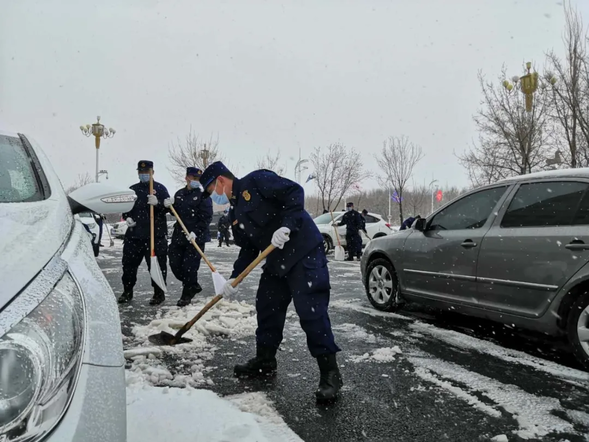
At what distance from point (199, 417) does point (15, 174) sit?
153 centimetres

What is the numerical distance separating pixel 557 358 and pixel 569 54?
1104cm

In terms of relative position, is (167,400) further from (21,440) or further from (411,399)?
(21,440)

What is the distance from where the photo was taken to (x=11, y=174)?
194 cm

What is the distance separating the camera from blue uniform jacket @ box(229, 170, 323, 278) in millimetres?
2992

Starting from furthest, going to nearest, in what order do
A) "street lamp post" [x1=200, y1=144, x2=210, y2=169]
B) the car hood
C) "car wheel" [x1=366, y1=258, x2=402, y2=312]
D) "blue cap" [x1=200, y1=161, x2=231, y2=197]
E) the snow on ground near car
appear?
"street lamp post" [x1=200, y1=144, x2=210, y2=169], "car wheel" [x1=366, y1=258, x2=402, y2=312], "blue cap" [x1=200, y1=161, x2=231, y2=197], the snow on ground near car, the car hood

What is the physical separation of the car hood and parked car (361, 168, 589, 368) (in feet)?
10.7

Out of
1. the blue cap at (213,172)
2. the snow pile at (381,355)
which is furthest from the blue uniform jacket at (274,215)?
the snow pile at (381,355)

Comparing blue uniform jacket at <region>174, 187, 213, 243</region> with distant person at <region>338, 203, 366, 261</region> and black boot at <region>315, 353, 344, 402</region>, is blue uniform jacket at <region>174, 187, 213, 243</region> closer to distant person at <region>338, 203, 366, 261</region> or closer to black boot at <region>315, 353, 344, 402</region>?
black boot at <region>315, 353, 344, 402</region>

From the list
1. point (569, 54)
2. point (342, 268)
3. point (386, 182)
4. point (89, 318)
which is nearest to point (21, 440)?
point (89, 318)

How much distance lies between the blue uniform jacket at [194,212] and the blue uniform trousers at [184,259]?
15cm

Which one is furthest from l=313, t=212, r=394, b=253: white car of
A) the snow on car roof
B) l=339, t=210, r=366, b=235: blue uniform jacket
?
the snow on car roof

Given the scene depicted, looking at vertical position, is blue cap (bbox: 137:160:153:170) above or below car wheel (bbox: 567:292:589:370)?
above

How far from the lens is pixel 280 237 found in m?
2.88

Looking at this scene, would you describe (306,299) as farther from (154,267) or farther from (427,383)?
(154,267)
